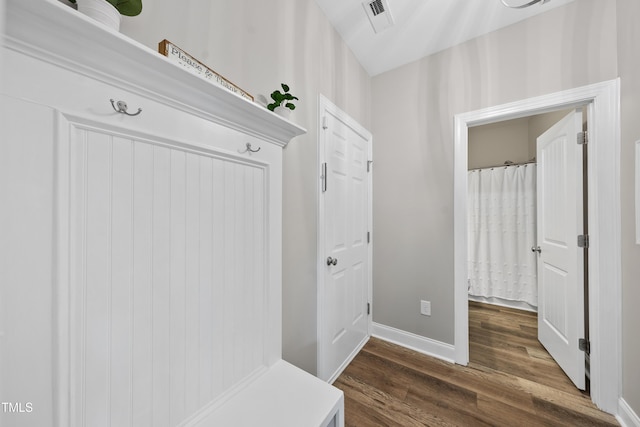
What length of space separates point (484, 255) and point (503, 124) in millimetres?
1860

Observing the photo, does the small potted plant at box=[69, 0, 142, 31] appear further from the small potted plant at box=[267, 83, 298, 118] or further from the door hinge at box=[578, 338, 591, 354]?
the door hinge at box=[578, 338, 591, 354]

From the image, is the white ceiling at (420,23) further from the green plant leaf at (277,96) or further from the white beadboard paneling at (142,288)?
the white beadboard paneling at (142,288)

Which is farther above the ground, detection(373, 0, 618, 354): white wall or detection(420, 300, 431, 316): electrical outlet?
detection(373, 0, 618, 354): white wall

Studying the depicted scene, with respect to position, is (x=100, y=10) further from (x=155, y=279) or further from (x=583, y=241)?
(x=583, y=241)

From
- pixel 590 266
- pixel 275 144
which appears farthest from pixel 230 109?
pixel 590 266

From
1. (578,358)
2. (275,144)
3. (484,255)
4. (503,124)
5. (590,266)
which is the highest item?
(503,124)

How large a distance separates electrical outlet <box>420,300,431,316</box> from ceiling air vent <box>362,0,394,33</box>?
7.46ft

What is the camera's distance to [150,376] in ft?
2.24

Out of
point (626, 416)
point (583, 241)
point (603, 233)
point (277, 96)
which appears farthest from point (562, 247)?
point (277, 96)

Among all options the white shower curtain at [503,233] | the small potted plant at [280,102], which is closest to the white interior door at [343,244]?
the small potted plant at [280,102]

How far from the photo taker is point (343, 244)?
1835 mm

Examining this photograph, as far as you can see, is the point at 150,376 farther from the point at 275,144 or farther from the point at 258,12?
the point at 258,12

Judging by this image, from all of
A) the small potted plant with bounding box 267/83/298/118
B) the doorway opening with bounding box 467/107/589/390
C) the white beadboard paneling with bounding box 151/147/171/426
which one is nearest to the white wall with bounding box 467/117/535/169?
the doorway opening with bounding box 467/107/589/390

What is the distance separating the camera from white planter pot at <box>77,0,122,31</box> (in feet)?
1.74
